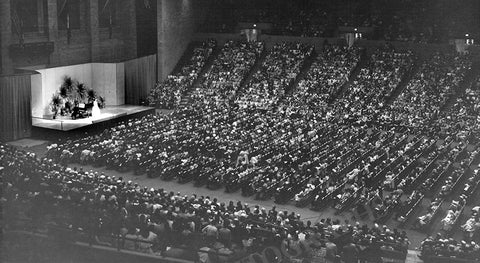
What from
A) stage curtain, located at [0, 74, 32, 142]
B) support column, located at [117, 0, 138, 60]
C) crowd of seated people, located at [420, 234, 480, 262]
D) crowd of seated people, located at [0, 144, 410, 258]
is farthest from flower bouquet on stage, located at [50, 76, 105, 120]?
crowd of seated people, located at [420, 234, 480, 262]

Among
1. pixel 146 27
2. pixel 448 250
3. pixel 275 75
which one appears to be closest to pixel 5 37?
pixel 146 27

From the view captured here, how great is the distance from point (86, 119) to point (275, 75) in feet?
39.7

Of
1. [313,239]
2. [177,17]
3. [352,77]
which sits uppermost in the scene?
[177,17]

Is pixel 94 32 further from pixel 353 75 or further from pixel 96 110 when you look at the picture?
pixel 353 75

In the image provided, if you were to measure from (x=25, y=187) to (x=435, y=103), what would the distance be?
79.0 ft

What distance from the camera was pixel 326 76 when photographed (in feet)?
137

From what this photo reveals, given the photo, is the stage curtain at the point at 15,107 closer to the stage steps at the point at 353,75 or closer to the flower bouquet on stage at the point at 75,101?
the flower bouquet on stage at the point at 75,101

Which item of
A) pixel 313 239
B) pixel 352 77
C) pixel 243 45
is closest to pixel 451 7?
pixel 352 77

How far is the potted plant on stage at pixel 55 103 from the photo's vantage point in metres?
37.0

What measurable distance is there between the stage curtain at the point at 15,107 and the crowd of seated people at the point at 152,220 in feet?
37.1

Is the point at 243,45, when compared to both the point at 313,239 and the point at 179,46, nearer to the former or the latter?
the point at 179,46

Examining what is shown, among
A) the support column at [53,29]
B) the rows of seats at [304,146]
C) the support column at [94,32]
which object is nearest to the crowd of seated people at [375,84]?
the rows of seats at [304,146]

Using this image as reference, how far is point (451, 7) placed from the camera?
152ft

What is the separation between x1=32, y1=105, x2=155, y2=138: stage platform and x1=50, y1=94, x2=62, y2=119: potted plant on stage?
36 cm
